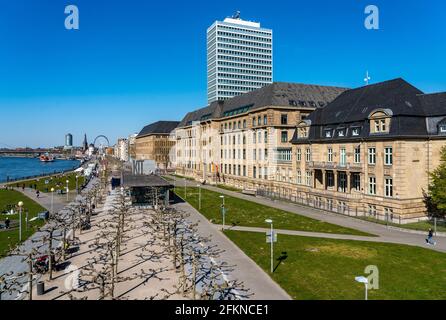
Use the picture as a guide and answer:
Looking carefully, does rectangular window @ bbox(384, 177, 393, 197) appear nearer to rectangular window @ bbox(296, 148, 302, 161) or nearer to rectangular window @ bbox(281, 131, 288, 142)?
rectangular window @ bbox(296, 148, 302, 161)

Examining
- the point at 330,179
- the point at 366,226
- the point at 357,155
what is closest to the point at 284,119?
the point at 330,179

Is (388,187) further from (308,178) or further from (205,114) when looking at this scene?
(205,114)

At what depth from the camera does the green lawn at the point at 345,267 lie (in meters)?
22.7

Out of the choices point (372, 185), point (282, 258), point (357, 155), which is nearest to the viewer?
point (282, 258)

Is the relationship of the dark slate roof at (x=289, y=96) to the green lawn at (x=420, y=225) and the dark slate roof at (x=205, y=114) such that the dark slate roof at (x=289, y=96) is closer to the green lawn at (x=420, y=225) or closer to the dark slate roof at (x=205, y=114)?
the dark slate roof at (x=205, y=114)

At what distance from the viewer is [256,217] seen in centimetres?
4988

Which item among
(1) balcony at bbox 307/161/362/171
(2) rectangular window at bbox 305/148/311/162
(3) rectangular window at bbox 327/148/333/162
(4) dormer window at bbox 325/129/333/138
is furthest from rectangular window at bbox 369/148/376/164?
(2) rectangular window at bbox 305/148/311/162

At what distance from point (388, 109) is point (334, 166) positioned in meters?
12.2

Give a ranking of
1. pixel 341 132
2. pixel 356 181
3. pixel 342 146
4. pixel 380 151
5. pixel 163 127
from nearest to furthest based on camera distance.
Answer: pixel 380 151 < pixel 356 181 < pixel 342 146 < pixel 341 132 < pixel 163 127

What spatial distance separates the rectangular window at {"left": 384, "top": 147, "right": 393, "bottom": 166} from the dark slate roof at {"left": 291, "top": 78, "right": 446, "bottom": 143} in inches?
75.8

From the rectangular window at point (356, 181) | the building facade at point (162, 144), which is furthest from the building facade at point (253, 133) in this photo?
the building facade at point (162, 144)

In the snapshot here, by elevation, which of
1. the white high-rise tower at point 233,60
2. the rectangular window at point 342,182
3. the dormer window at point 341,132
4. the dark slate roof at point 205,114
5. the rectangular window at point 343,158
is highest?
the white high-rise tower at point 233,60

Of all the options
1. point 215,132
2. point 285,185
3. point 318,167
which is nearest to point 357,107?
point 318,167

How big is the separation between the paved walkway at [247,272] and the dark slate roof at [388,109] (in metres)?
26.2
